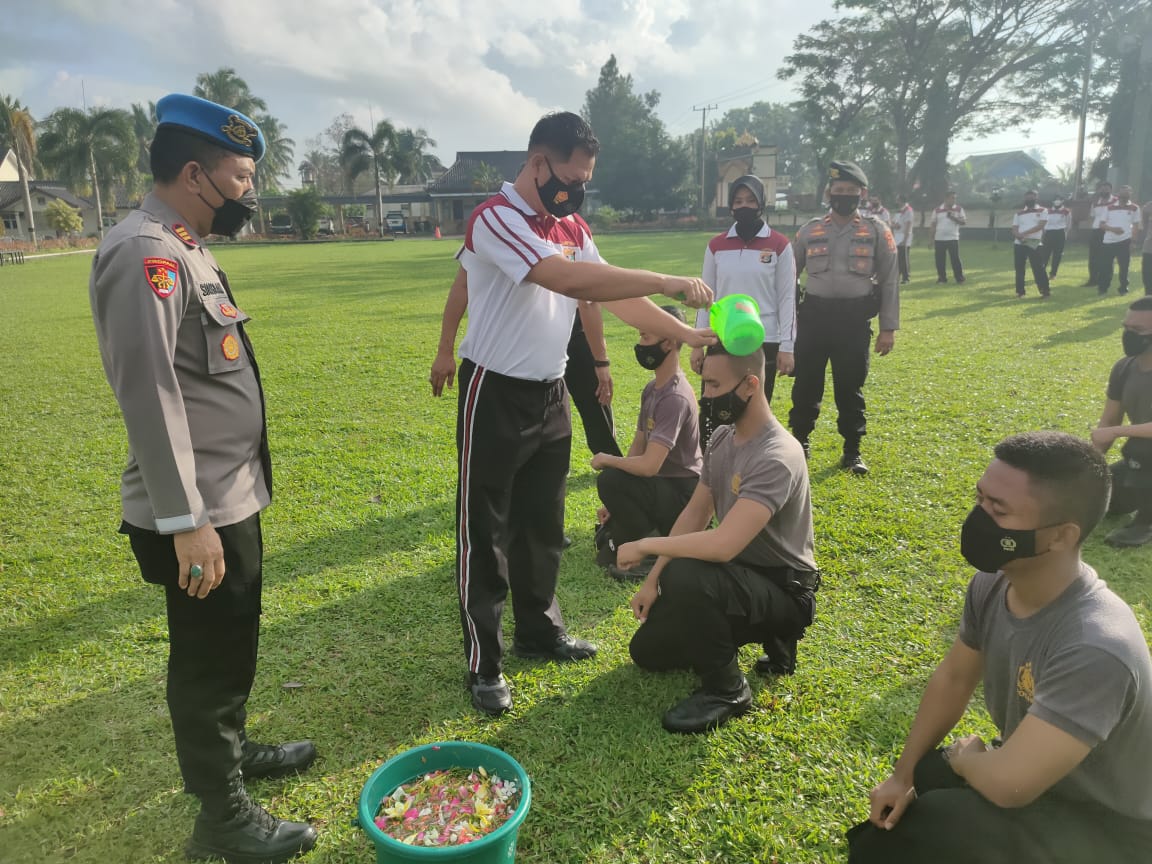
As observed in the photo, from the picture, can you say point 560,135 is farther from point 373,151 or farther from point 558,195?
point 373,151

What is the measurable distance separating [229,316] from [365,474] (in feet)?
13.3

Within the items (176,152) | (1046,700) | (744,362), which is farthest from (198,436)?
(1046,700)

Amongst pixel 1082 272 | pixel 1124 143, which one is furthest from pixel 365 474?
pixel 1124 143

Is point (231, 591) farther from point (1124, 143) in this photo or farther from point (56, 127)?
point (56, 127)

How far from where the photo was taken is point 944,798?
78.7 inches

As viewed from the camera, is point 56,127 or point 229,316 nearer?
point 229,316

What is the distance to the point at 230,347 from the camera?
7.37 ft

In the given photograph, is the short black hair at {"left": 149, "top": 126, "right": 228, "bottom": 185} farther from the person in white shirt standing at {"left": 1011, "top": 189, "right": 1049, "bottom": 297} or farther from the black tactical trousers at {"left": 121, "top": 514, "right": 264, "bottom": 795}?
the person in white shirt standing at {"left": 1011, "top": 189, "right": 1049, "bottom": 297}

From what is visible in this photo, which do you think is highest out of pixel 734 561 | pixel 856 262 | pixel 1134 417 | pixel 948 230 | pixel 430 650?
pixel 948 230

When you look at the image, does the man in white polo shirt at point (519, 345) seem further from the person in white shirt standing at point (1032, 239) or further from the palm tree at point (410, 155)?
the palm tree at point (410, 155)

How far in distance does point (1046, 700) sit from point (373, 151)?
64.1 meters

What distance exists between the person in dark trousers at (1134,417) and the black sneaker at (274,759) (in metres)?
4.64

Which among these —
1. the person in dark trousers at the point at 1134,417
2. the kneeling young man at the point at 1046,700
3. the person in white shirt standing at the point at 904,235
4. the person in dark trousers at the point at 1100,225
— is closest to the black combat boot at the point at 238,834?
the kneeling young man at the point at 1046,700

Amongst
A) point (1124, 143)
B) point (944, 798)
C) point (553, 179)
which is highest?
point (1124, 143)
